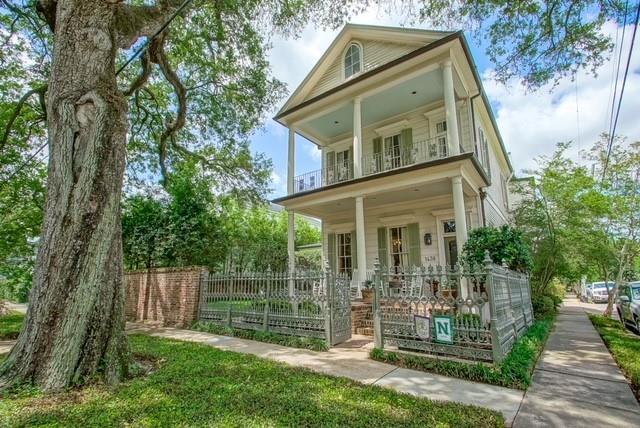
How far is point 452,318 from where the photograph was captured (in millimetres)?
4730

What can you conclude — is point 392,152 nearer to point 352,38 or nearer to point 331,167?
point 331,167

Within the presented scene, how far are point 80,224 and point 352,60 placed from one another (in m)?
10.4

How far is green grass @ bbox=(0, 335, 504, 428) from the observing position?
2750 mm

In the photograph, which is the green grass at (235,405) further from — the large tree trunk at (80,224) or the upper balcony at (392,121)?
the upper balcony at (392,121)

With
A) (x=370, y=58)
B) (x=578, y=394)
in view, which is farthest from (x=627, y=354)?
(x=370, y=58)

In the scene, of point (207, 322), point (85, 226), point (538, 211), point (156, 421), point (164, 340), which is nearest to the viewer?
point (156, 421)

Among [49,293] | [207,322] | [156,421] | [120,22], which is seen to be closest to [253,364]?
[156,421]

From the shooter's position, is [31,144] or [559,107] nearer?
[559,107]

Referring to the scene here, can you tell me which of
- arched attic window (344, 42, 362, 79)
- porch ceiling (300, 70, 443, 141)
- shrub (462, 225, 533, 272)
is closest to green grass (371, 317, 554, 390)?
shrub (462, 225, 533, 272)

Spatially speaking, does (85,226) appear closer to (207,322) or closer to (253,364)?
(253,364)

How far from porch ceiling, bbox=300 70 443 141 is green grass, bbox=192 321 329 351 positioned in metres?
7.58

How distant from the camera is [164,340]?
6535 millimetres

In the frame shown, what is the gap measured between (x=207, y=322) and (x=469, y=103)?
34.8 feet

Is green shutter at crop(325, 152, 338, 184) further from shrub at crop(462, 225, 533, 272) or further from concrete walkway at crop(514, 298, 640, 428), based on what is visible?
concrete walkway at crop(514, 298, 640, 428)
